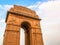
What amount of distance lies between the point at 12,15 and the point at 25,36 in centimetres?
392

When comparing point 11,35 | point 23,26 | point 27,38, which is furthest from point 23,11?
point 11,35

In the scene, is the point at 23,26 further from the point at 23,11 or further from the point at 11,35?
the point at 11,35

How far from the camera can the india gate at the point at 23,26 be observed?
1335 cm

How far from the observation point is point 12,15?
14500 millimetres

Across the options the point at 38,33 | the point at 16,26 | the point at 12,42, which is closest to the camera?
the point at 12,42

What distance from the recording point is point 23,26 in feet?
54.7

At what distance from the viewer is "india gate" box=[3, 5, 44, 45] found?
43.8ft

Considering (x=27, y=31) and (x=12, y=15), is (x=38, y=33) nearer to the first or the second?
(x=27, y=31)

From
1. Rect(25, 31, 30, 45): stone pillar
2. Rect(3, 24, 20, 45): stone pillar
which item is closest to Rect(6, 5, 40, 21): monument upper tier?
Rect(3, 24, 20, 45): stone pillar

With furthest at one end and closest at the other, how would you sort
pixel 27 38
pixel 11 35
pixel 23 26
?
pixel 23 26 → pixel 27 38 → pixel 11 35

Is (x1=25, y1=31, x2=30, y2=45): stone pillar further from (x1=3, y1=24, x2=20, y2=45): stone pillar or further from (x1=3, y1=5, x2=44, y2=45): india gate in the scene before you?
(x1=3, y1=24, x2=20, y2=45): stone pillar

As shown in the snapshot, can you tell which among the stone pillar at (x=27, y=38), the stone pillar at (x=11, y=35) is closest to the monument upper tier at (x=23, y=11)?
the stone pillar at (x=11, y=35)

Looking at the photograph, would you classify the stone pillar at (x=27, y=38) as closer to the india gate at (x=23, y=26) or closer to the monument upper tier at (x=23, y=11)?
the india gate at (x=23, y=26)

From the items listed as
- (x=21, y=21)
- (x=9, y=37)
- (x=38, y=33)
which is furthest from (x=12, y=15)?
(x=38, y=33)
